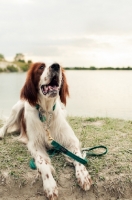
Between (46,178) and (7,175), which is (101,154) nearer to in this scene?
(46,178)

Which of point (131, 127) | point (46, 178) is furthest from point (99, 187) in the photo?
point (131, 127)

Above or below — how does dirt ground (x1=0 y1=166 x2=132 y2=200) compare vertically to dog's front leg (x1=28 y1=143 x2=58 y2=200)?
below

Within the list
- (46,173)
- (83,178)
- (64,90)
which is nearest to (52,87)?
(64,90)

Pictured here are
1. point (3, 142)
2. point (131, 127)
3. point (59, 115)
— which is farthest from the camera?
point (131, 127)

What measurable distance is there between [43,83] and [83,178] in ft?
4.19

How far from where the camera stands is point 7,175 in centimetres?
379

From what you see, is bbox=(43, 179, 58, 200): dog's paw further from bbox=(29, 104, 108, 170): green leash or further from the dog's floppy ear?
the dog's floppy ear

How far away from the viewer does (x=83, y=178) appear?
11.7ft

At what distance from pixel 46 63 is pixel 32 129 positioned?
3.26 ft

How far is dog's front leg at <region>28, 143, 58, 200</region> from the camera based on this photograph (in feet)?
11.3

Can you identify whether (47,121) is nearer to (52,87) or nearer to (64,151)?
(64,151)

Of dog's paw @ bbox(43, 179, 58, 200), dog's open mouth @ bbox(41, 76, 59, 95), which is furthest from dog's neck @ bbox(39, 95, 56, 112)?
dog's paw @ bbox(43, 179, 58, 200)

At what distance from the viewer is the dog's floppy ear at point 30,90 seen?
402cm

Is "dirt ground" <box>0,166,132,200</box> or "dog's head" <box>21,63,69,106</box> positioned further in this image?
"dog's head" <box>21,63,69,106</box>
